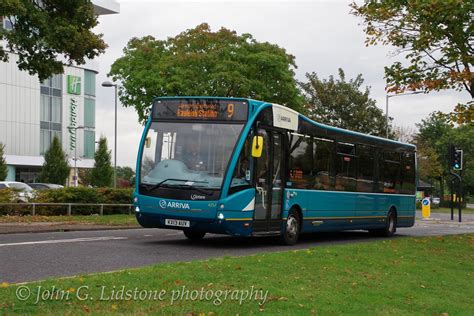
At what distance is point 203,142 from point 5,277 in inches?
244

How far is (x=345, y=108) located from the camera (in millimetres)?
55312

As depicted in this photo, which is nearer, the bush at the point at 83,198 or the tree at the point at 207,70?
the bush at the point at 83,198

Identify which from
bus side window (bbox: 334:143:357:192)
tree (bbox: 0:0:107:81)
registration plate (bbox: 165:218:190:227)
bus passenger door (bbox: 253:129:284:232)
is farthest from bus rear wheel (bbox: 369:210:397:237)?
tree (bbox: 0:0:107:81)

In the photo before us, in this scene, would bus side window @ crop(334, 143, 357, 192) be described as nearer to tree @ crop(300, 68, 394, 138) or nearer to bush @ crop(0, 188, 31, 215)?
bush @ crop(0, 188, 31, 215)

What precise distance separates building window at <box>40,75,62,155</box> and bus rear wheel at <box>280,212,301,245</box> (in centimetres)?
5784

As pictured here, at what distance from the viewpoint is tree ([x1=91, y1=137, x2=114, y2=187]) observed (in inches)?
2717

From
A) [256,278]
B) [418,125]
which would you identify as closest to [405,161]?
[256,278]

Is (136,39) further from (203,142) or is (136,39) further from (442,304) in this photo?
(442,304)

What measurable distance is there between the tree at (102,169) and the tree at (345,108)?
24.6 meters

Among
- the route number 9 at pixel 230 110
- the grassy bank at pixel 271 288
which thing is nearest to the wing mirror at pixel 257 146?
the route number 9 at pixel 230 110

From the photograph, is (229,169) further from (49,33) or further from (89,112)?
(89,112)

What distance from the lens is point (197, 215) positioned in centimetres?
1403

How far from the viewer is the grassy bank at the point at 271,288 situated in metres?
6.73

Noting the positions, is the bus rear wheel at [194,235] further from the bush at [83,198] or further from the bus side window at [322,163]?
the bush at [83,198]
